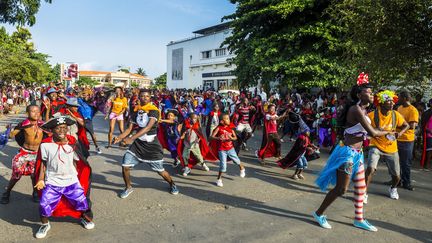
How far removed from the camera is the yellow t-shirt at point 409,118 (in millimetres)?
6543

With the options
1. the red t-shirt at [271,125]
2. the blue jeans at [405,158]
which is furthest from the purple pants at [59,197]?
the blue jeans at [405,158]

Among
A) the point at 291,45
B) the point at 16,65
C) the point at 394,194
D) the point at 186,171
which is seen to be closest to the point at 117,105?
the point at 186,171

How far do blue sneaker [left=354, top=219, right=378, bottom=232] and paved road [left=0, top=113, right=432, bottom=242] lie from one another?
3.7 inches

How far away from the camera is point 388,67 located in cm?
994

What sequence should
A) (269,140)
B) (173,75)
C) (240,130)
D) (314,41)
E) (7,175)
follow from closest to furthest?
(7,175) < (269,140) < (240,130) < (314,41) < (173,75)

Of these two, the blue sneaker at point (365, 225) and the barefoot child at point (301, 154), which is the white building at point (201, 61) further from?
the blue sneaker at point (365, 225)

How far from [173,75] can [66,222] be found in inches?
2084

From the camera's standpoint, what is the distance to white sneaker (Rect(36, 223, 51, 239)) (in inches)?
160

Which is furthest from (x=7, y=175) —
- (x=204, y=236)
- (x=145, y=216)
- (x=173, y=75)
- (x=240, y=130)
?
(x=173, y=75)

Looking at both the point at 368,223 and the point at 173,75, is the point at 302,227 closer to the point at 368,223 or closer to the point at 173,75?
the point at 368,223

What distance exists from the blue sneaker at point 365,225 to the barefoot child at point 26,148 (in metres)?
4.66

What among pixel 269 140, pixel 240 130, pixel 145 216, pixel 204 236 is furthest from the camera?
pixel 240 130

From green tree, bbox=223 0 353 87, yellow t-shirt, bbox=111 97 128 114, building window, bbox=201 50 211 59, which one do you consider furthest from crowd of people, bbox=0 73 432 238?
building window, bbox=201 50 211 59

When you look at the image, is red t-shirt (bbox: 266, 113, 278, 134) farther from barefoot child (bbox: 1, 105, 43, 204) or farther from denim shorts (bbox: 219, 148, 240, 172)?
barefoot child (bbox: 1, 105, 43, 204)
